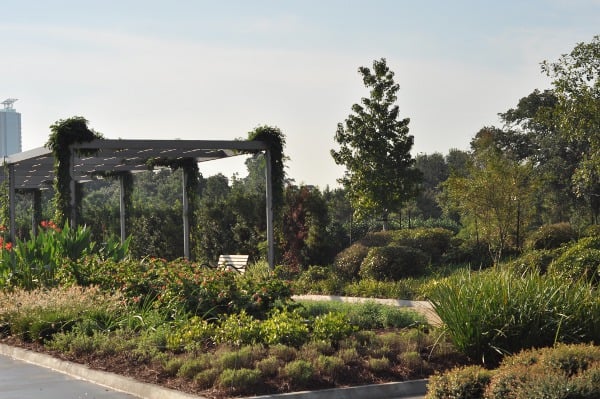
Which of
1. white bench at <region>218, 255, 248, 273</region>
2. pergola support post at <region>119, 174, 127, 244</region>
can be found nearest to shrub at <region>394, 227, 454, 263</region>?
white bench at <region>218, 255, 248, 273</region>

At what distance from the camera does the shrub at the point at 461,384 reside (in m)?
7.02

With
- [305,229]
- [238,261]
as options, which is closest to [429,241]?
[305,229]

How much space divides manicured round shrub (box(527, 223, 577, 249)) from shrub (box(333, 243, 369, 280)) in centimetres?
380

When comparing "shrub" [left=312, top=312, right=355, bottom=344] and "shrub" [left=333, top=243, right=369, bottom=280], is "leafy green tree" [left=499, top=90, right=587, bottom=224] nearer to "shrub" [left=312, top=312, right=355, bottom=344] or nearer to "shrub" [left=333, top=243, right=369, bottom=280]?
"shrub" [left=333, top=243, right=369, bottom=280]

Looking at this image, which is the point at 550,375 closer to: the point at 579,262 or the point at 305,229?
the point at 579,262

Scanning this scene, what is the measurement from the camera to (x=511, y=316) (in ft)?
31.4

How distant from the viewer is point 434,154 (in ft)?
199

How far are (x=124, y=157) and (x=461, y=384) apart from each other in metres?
18.4

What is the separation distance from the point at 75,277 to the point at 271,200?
29.5 feet

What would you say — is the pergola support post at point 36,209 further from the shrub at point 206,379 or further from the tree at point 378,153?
the shrub at point 206,379

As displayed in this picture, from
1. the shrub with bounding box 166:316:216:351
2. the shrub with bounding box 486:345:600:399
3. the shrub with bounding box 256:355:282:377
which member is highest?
the shrub with bounding box 486:345:600:399

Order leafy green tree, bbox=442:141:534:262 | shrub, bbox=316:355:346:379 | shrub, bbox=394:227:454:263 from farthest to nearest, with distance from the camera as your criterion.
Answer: leafy green tree, bbox=442:141:534:262 < shrub, bbox=394:227:454:263 < shrub, bbox=316:355:346:379

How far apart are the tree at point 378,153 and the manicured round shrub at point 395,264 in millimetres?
7885

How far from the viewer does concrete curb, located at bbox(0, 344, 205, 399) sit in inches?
349
